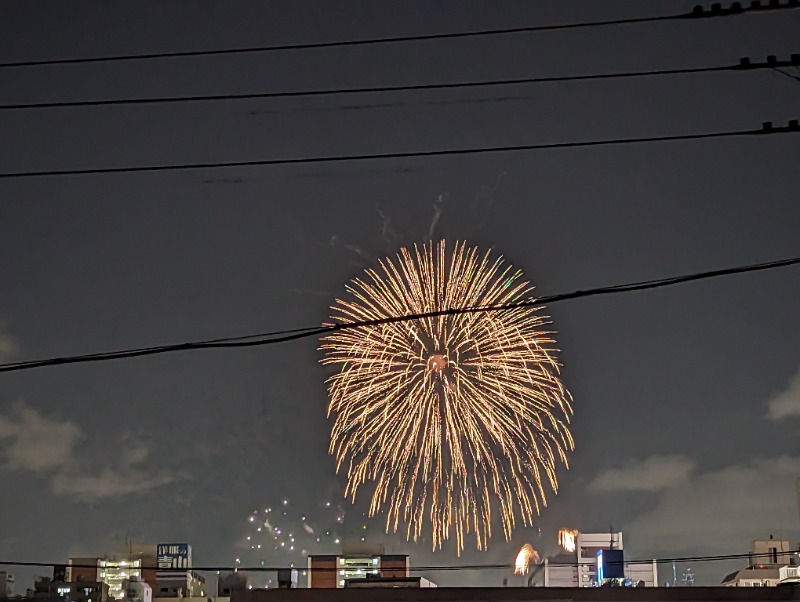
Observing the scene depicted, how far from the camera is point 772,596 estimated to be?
3906 cm

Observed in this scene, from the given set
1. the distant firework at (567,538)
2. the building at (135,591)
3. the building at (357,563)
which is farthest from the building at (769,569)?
the building at (135,591)

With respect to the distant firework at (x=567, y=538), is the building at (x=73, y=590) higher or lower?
lower

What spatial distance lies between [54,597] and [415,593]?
286 ft

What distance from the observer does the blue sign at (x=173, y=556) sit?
18875cm

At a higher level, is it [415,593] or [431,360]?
[431,360]

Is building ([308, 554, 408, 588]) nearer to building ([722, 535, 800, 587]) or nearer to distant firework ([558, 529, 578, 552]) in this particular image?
distant firework ([558, 529, 578, 552])

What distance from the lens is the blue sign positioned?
189m

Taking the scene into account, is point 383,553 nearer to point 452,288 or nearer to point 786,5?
point 452,288

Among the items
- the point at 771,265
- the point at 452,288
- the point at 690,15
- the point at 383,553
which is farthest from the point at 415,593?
the point at 383,553

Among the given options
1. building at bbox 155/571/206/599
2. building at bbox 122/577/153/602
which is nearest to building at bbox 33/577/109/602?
building at bbox 122/577/153/602

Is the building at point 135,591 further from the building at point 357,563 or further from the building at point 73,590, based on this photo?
the building at point 357,563

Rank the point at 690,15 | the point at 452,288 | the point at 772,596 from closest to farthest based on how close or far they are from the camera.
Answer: the point at 690,15, the point at 772,596, the point at 452,288

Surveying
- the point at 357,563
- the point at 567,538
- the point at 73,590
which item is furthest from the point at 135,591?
the point at 567,538

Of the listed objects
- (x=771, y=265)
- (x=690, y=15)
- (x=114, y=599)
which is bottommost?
(x=114, y=599)
